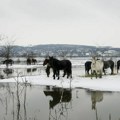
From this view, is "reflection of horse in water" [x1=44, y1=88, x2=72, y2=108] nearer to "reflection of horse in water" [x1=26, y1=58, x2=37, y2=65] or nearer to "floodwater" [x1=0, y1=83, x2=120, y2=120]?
"floodwater" [x1=0, y1=83, x2=120, y2=120]

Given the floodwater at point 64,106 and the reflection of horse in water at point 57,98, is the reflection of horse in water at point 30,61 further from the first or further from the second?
the floodwater at point 64,106

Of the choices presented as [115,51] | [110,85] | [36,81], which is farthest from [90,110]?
[115,51]

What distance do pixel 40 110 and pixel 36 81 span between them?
10216 millimetres

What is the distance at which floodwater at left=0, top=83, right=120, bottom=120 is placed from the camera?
33.0 ft

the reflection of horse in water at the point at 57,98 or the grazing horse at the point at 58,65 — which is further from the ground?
the grazing horse at the point at 58,65

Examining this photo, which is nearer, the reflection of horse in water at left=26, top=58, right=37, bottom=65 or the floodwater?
the floodwater

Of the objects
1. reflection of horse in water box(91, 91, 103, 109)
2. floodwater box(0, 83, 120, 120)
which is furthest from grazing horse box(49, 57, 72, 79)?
floodwater box(0, 83, 120, 120)

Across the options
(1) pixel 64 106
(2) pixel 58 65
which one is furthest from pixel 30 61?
(1) pixel 64 106

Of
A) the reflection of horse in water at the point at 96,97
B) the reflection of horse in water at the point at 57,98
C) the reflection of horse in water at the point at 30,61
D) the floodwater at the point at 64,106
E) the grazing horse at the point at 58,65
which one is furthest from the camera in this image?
the reflection of horse in water at the point at 30,61

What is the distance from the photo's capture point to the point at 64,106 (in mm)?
11836

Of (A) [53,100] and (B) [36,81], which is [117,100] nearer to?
(A) [53,100]

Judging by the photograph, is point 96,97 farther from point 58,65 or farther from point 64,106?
point 58,65

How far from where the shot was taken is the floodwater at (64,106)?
10045 mm

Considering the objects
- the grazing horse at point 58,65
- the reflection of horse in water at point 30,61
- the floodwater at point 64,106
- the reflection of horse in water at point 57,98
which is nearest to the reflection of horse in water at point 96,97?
the floodwater at point 64,106
